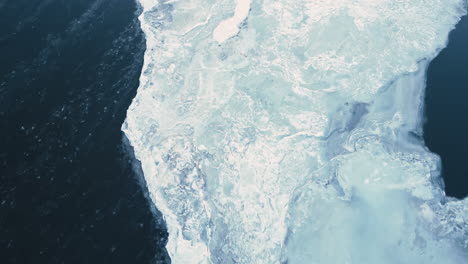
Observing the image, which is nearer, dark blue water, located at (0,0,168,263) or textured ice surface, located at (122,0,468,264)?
dark blue water, located at (0,0,168,263)

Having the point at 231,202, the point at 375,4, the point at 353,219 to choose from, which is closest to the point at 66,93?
the point at 231,202

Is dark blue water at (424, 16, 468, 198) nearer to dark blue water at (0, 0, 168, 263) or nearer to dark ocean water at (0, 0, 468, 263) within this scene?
dark ocean water at (0, 0, 468, 263)

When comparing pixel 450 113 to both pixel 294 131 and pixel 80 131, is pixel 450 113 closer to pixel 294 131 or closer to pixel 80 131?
pixel 294 131

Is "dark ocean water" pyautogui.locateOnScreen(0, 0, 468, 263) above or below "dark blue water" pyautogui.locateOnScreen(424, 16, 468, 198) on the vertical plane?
above

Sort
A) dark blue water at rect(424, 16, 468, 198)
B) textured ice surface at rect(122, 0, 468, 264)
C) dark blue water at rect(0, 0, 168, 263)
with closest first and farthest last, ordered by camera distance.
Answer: dark blue water at rect(0, 0, 168, 263) < textured ice surface at rect(122, 0, 468, 264) < dark blue water at rect(424, 16, 468, 198)

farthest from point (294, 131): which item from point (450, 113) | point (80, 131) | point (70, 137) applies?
point (70, 137)

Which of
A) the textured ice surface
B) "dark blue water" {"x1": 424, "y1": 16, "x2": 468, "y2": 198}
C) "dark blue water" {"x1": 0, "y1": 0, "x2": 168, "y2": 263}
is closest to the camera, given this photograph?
"dark blue water" {"x1": 0, "y1": 0, "x2": 168, "y2": 263}

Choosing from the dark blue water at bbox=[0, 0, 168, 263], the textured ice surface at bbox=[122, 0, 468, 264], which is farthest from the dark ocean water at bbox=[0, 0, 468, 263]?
the textured ice surface at bbox=[122, 0, 468, 264]
